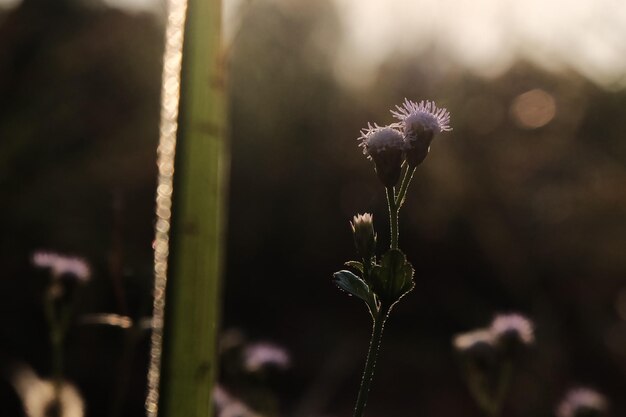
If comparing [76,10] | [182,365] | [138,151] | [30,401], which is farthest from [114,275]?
[76,10]

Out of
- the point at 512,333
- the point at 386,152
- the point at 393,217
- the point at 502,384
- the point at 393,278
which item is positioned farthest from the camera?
the point at 512,333

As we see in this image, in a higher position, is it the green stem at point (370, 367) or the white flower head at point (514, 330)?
the white flower head at point (514, 330)

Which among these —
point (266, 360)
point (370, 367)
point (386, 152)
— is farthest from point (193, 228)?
point (266, 360)

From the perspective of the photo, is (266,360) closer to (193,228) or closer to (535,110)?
(193,228)

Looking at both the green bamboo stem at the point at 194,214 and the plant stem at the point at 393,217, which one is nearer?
the green bamboo stem at the point at 194,214

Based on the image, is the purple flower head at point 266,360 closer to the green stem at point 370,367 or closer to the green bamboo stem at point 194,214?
the green stem at point 370,367

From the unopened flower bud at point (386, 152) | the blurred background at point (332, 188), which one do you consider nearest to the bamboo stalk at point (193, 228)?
the unopened flower bud at point (386, 152)
